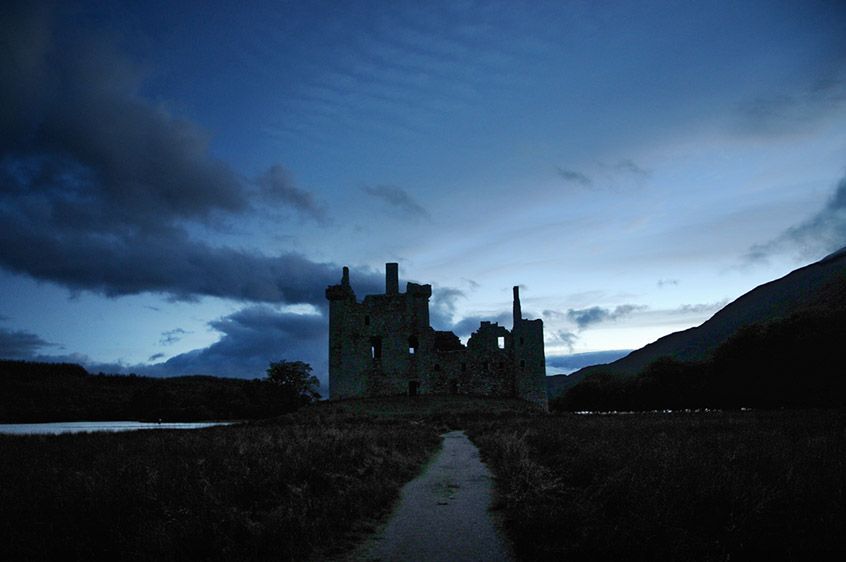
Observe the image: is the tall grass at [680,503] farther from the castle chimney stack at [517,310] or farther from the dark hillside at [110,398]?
the dark hillside at [110,398]

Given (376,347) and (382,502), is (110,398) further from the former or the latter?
(382,502)

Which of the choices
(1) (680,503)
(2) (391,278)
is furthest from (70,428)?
(1) (680,503)

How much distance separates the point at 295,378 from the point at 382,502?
79.1 m

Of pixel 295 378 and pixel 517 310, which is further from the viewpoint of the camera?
pixel 295 378

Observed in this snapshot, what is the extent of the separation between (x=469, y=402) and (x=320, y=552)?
41.8 metres

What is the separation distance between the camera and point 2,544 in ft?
21.3

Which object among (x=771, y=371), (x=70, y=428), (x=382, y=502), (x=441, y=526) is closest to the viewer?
(x=441, y=526)

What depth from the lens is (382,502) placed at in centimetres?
955

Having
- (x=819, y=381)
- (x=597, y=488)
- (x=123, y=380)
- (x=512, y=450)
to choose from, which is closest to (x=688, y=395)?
(x=819, y=381)

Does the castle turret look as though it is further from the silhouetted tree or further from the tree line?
the silhouetted tree

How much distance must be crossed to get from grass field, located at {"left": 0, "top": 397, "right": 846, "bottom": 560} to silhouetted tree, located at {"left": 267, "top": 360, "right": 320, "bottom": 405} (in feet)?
232

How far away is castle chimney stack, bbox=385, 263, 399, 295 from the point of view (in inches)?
2235

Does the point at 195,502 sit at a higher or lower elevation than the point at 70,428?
higher

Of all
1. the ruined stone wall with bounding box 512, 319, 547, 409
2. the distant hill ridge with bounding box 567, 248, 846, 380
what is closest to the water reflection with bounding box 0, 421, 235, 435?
the ruined stone wall with bounding box 512, 319, 547, 409
